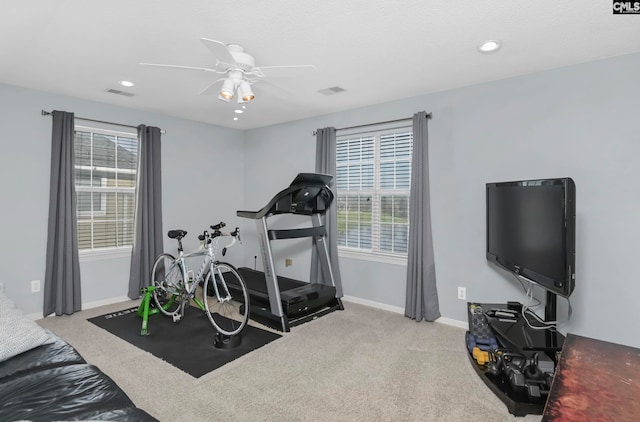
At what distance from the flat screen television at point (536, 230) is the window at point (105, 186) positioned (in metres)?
4.28

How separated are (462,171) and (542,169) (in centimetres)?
70

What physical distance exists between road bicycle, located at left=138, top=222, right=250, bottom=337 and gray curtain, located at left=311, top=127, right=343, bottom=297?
111 centimetres

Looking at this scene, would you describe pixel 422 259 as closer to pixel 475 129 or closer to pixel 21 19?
pixel 475 129

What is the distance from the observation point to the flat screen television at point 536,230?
209 cm

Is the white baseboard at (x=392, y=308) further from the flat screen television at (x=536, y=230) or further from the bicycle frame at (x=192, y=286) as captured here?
the bicycle frame at (x=192, y=286)

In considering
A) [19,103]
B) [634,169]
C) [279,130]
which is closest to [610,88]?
[634,169]

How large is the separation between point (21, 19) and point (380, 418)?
3385 mm

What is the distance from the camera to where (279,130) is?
5148mm

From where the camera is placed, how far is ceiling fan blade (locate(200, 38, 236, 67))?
198 cm

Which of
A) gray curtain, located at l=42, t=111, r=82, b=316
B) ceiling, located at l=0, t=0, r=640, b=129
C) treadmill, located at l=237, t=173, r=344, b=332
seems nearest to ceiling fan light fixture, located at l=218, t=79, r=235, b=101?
ceiling, located at l=0, t=0, r=640, b=129

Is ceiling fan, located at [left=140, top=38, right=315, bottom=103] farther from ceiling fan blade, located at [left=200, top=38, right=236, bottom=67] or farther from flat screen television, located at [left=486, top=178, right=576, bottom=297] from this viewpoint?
flat screen television, located at [left=486, top=178, right=576, bottom=297]

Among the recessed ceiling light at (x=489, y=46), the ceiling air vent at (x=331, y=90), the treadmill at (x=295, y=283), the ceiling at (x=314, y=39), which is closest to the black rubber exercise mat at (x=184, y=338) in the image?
the treadmill at (x=295, y=283)

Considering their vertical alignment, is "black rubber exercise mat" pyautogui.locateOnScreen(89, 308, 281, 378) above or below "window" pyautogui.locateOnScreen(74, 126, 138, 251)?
below

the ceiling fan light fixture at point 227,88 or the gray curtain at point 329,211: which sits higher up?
the ceiling fan light fixture at point 227,88
